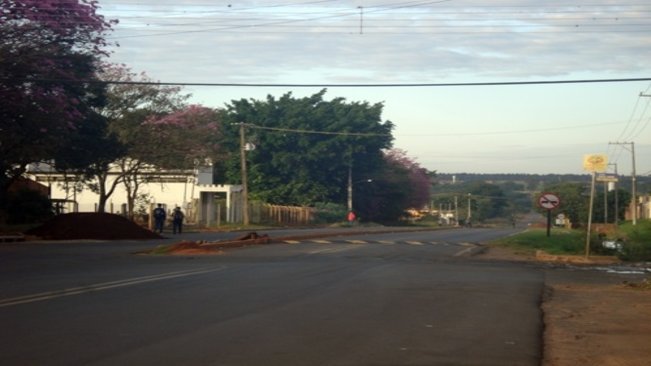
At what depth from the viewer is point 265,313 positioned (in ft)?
46.0

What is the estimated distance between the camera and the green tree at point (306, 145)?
279 ft

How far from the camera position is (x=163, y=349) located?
1052cm

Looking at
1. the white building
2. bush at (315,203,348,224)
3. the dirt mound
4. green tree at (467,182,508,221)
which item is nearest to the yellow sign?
the dirt mound

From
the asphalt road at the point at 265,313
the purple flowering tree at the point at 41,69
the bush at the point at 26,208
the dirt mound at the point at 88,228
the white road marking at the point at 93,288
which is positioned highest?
the purple flowering tree at the point at 41,69

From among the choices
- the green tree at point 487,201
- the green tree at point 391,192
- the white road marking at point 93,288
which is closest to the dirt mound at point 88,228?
the white road marking at point 93,288

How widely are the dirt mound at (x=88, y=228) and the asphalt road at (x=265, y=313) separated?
1429 cm

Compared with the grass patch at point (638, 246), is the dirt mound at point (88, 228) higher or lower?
higher

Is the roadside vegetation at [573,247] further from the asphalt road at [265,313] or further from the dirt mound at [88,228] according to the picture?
the dirt mound at [88,228]

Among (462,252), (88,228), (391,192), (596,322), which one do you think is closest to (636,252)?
(462,252)

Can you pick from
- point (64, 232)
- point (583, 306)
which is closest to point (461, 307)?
point (583, 306)

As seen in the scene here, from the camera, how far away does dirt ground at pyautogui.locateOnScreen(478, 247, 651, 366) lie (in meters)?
11.2

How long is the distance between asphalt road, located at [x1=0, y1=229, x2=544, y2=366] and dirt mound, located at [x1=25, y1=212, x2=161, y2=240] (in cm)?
1429

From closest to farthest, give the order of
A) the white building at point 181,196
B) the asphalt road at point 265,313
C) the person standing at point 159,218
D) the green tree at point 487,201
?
the asphalt road at point 265,313 → the person standing at point 159,218 → the white building at point 181,196 → the green tree at point 487,201

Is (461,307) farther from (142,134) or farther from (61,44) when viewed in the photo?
(142,134)
